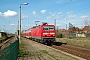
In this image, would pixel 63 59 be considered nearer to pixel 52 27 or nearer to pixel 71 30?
pixel 52 27

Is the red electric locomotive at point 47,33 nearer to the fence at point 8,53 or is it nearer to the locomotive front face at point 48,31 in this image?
the locomotive front face at point 48,31

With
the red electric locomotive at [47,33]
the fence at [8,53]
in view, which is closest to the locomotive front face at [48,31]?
the red electric locomotive at [47,33]

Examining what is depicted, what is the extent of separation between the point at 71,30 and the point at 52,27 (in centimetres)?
4090

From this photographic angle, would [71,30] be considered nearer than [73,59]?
No

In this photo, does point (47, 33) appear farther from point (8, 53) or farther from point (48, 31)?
point (8, 53)

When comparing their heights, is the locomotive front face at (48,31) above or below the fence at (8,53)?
above

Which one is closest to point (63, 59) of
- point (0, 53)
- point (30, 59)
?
point (30, 59)

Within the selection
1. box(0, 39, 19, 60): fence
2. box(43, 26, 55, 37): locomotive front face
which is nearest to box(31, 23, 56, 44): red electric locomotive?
box(43, 26, 55, 37): locomotive front face

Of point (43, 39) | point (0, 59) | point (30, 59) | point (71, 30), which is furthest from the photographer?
point (71, 30)

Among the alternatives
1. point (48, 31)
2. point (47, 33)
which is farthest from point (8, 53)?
point (48, 31)

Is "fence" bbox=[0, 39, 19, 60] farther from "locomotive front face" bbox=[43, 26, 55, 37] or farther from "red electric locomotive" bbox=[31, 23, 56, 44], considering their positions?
"locomotive front face" bbox=[43, 26, 55, 37]

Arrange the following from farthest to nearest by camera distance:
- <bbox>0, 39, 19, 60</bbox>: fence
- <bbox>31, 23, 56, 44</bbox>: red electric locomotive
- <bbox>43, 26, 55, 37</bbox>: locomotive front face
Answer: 1. <bbox>43, 26, 55, 37</bbox>: locomotive front face
2. <bbox>31, 23, 56, 44</bbox>: red electric locomotive
3. <bbox>0, 39, 19, 60</bbox>: fence

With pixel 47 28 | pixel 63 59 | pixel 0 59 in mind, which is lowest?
pixel 63 59

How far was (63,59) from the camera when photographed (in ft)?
44.7
